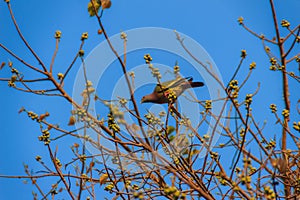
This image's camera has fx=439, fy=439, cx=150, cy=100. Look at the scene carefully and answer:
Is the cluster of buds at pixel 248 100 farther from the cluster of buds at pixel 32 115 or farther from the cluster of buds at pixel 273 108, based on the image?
the cluster of buds at pixel 32 115

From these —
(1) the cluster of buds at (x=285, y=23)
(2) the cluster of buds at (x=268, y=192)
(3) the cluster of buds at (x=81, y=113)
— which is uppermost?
(1) the cluster of buds at (x=285, y=23)

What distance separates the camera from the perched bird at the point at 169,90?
127 inches

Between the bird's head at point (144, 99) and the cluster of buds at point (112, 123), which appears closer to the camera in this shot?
the cluster of buds at point (112, 123)

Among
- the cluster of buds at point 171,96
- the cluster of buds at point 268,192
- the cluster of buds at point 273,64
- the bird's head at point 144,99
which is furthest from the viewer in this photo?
the cluster of buds at point 273,64

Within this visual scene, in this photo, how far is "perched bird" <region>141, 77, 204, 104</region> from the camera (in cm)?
323

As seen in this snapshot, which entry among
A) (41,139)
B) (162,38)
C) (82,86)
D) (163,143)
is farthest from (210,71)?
(41,139)

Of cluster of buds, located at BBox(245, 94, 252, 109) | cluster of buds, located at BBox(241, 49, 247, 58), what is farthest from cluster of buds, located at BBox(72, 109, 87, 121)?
cluster of buds, located at BBox(241, 49, 247, 58)

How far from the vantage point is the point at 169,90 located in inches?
131

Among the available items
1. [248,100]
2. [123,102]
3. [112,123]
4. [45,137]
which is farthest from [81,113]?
[248,100]

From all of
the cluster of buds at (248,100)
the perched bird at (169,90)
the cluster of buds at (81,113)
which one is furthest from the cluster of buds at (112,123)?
the cluster of buds at (248,100)

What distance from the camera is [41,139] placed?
3.14 meters

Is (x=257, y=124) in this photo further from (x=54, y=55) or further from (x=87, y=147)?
(x=54, y=55)

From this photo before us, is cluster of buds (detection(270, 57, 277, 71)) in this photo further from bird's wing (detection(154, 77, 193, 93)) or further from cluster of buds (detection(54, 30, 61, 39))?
cluster of buds (detection(54, 30, 61, 39))

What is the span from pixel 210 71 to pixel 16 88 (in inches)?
59.2
